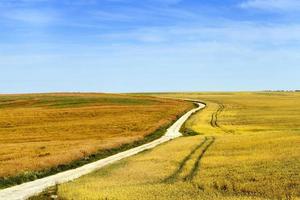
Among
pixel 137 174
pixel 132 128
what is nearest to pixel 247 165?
pixel 137 174

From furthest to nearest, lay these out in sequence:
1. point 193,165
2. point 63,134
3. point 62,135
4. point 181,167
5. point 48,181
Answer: point 63,134
point 62,135
point 193,165
point 181,167
point 48,181

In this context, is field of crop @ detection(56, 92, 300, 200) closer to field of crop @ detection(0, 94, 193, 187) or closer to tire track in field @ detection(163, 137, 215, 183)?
tire track in field @ detection(163, 137, 215, 183)

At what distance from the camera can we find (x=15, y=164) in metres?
41.9

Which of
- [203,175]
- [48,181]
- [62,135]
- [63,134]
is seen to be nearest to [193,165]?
[203,175]

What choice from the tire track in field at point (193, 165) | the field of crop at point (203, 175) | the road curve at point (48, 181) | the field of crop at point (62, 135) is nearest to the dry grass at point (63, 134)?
the field of crop at point (62, 135)

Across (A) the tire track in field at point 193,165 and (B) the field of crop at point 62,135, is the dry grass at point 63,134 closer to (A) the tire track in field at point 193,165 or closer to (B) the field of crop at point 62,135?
(B) the field of crop at point 62,135

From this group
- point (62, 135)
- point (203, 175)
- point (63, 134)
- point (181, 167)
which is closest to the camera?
point (203, 175)

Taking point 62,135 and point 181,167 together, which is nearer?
point 181,167

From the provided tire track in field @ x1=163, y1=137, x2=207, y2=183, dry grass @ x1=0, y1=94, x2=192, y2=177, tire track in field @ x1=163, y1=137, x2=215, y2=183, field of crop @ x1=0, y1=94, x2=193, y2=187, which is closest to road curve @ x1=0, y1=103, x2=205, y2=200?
field of crop @ x1=0, y1=94, x2=193, y2=187

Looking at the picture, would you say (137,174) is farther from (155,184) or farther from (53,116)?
(53,116)

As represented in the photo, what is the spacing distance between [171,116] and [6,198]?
7512cm

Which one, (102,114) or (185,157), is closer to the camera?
(185,157)

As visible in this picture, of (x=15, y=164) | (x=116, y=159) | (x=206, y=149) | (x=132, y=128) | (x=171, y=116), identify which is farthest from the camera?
(x=171, y=116)

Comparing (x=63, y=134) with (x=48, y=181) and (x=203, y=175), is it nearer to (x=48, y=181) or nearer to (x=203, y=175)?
(x=48, y=181)
